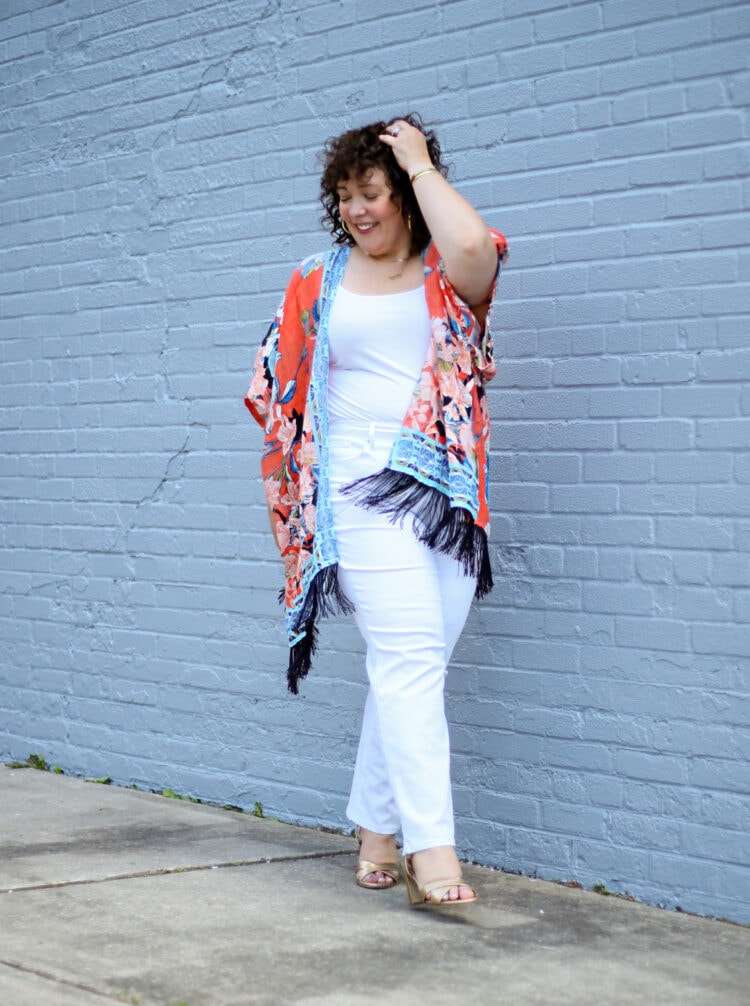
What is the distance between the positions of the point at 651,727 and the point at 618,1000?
970mm

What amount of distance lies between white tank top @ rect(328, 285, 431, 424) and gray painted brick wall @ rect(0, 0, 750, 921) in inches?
19.3

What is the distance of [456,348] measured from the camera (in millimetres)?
3613

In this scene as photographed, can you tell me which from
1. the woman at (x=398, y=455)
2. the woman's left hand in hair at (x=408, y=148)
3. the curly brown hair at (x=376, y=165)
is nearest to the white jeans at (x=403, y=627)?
the woman at (x=398, y=455)

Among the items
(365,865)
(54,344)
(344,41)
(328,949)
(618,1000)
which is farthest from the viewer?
(54,344)

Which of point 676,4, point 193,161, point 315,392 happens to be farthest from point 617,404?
point 193,161

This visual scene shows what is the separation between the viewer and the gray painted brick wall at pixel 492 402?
366 cm

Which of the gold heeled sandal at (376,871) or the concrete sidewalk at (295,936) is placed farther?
the gold heeled sandal at (376,871)

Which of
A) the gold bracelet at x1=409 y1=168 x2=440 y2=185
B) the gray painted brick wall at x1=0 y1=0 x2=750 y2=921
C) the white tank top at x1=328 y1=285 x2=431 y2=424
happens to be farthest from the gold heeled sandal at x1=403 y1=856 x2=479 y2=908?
the gold bracelet at x1=409 y1=168 x2=440 y2=185

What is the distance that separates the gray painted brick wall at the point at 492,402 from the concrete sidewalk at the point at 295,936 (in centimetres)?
31

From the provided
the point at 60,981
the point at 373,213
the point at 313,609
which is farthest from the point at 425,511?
the point at 60,981

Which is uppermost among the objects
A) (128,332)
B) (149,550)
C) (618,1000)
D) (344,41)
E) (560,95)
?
(344,41)

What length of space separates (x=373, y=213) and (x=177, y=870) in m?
1.83

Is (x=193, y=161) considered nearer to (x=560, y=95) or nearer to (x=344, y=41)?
(x=344, y=41)

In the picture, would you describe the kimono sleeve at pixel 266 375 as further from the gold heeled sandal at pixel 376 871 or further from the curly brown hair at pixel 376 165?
the gold heeled sandal at pixel 376 871
